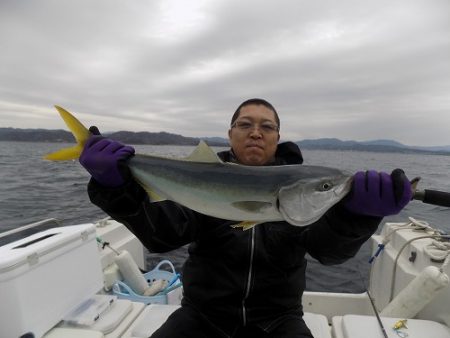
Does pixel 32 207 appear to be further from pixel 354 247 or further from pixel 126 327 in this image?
pixel 354 247

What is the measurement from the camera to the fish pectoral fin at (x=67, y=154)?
3.26 meters

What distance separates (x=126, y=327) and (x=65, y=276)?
3.42ft

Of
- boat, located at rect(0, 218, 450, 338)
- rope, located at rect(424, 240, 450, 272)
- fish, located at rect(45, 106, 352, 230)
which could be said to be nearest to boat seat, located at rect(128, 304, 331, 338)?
boat, located at rect(0, 218, 450, 338)

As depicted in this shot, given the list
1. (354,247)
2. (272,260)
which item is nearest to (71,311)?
(272,260)

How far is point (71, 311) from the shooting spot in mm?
4379

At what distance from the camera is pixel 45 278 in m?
3.94

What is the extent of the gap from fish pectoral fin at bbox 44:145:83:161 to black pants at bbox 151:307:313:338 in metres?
2.14

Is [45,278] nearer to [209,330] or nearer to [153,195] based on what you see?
[153,195]

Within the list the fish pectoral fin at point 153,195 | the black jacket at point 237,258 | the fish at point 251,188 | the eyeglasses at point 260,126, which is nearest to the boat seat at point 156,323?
the black jacket at point 237,258

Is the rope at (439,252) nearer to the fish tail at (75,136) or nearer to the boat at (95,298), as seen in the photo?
the boat at (95,298)

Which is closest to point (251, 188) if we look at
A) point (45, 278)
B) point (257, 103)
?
point (257, 103)

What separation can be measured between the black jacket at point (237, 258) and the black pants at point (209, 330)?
0.08 metres

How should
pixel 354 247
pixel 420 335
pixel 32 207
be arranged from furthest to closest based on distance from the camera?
pixel 32 207 < pixel 420 335 < pixel 354 247

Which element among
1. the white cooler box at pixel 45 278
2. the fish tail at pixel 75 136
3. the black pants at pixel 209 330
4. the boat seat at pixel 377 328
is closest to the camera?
the fish tail at pixel 75 136
